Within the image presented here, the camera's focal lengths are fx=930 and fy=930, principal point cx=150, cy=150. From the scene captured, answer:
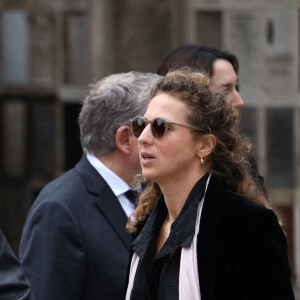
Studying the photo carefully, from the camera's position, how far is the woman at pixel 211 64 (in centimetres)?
427

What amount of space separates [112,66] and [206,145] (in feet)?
13.5

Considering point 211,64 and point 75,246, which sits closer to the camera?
point 75,246

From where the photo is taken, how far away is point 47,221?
3.75 metres

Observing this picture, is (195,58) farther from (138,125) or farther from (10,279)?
(10,279)

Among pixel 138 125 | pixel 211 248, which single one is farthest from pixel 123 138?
pixel 211 248

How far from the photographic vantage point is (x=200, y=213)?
10.1ft

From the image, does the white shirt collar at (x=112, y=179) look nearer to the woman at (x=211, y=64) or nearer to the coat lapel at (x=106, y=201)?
the coat lapel at (x=106, y=201)

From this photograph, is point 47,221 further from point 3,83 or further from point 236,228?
point 3,83

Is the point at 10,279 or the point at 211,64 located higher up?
the point at 211,64

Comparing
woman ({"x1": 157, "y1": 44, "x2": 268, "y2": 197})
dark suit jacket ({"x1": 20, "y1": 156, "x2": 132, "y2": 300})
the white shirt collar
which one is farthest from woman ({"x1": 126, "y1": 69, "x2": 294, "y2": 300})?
woman ({"x1": 157, "y1": 44, "x2": 268, "y2": 197})

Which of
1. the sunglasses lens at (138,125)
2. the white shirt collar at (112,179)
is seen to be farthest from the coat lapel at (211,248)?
the white shirt collar at (112,179)

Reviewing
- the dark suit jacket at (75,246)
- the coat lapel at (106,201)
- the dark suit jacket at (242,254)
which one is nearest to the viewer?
the dark suit jacket at (242,254)

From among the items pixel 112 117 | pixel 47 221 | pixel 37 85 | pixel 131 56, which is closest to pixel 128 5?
pixel 131 56

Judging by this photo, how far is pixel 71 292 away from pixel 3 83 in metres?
4.08
